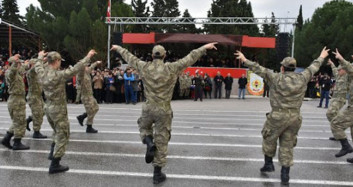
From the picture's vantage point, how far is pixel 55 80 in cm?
570

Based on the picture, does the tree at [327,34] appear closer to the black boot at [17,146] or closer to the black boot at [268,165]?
the black boot at [268,165]

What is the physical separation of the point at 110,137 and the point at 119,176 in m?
3.25

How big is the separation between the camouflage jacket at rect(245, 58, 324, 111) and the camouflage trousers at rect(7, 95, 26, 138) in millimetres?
4837

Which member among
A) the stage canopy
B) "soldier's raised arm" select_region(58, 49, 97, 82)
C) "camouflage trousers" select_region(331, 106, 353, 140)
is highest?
the stage canopy

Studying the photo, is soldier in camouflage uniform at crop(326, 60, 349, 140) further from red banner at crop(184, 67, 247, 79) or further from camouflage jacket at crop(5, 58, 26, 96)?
Result: red banner at crop(184, 67, 247, 79)

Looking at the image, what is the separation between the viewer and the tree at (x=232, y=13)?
47.0m

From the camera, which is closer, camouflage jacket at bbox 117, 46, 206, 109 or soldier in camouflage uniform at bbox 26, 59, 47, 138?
camouflage jacket at bbox 117, 46, 206, 109

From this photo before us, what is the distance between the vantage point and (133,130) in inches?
388

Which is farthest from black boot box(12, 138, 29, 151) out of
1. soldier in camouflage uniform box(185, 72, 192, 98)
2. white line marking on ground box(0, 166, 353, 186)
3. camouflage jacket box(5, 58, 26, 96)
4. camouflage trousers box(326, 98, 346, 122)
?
soldier in camouflage uniform box(185, 72, 192, 98)

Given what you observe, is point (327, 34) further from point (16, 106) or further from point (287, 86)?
point (16, 106)

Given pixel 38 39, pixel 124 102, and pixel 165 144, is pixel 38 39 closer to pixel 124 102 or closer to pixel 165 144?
pixel 124 102

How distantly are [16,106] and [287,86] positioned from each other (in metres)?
5.46

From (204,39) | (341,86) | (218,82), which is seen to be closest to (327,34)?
(204,39)

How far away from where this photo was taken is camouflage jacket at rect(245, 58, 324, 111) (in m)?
5.45
